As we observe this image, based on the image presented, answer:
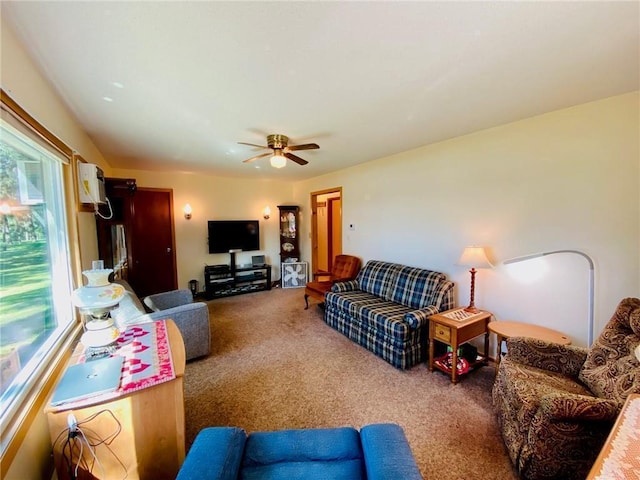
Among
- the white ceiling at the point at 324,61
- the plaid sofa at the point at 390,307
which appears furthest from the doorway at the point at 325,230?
the white ceiling at the point at 324,61

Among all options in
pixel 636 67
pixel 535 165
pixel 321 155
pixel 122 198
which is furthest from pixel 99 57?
pixel 535 165

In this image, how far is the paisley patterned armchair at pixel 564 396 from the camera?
4.61 feet

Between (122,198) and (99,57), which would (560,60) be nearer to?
(99,57)

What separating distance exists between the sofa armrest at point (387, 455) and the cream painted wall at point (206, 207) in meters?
4.94

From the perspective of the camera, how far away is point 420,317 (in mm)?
2701

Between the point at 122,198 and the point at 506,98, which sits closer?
the point at 506,98

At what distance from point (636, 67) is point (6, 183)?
3678 mm

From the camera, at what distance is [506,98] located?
80.7 inches

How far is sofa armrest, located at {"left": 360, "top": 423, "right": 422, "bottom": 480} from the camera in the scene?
1.00 metres

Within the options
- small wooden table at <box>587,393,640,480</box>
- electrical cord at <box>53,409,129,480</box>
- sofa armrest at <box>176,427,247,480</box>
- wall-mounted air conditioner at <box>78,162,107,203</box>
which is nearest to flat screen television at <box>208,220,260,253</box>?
wall-mounted air conditioner at <box>78,162,107,203</box>

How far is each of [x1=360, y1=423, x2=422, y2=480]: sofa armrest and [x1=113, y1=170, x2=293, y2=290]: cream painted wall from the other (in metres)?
4.94

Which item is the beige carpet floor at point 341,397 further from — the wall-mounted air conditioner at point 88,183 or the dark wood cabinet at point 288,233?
the dark wood cabinet at point 288,233

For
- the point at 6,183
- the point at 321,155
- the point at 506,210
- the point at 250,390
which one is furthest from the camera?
the point at 321,155

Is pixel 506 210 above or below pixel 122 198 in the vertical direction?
below
